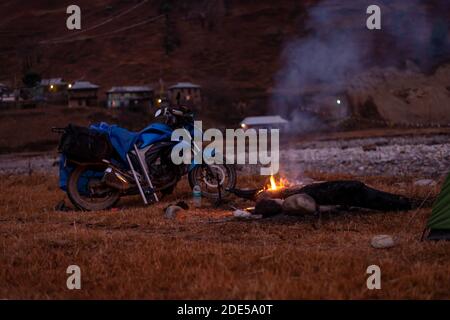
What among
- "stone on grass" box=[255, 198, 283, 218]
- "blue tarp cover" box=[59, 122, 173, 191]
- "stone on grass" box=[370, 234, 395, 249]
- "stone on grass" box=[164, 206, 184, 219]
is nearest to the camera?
"stone on grass" box=[370, 234, 395, 249]

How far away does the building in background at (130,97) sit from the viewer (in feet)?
224

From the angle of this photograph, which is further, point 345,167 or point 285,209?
point 345,167

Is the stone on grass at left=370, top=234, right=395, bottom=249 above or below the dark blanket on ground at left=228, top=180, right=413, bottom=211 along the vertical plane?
below

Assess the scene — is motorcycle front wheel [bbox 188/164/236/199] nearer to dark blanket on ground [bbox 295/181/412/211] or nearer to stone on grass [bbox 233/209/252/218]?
stone on grass [bbox 233/209/252/218]

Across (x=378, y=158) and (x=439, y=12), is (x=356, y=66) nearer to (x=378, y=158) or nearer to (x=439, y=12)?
(x=439, y=12)

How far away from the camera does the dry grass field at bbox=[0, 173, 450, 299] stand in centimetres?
445

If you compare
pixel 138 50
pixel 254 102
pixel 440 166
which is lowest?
pixel 440 166

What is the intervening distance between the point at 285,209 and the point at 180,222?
4.95 ft

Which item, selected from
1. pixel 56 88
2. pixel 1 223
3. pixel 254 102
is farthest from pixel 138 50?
pixel 1 223

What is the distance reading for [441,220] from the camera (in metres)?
6.11

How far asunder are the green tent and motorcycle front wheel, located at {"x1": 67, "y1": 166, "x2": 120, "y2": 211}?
562cm

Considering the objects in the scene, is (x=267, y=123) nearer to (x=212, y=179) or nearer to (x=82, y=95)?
(x=82, y=95)

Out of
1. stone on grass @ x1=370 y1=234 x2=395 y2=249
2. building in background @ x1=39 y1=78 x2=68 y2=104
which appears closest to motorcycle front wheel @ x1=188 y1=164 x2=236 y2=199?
stone on grass @ x1=370 y1=234 x2=395 y2=249

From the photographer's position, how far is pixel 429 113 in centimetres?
5275
